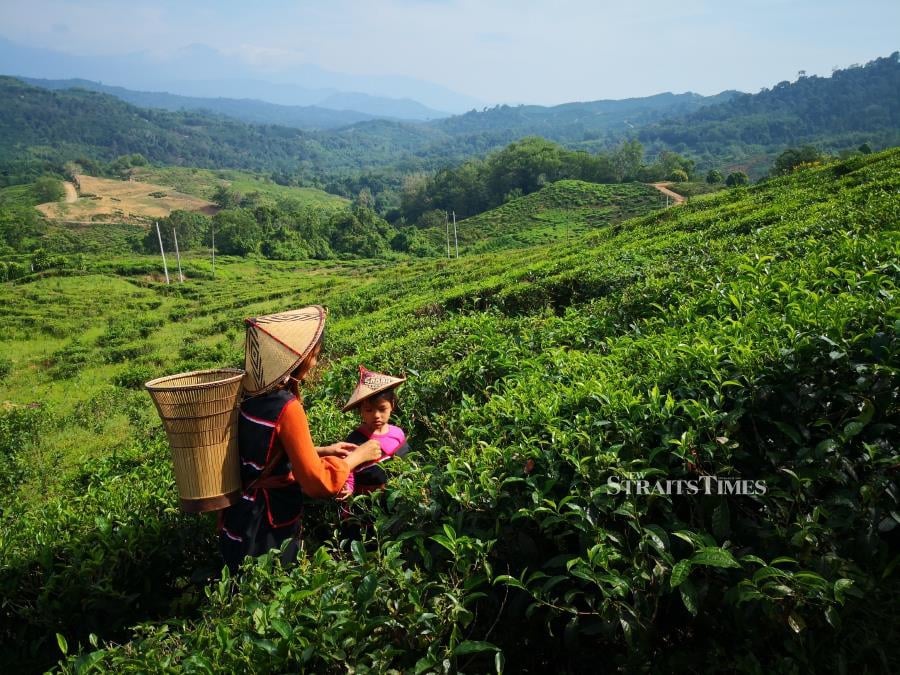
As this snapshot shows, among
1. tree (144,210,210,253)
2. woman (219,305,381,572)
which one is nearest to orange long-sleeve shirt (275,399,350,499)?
woman (219,305,381,572)

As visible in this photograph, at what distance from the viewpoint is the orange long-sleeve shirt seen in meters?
2.78

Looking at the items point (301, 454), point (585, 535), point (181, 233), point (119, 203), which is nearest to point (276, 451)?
point (301, 454)

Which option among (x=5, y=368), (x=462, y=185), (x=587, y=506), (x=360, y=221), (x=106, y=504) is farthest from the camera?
(x=462, y=185)

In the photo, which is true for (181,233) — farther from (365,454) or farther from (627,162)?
(365,454)

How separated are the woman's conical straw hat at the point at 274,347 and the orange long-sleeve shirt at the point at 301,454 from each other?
178mm

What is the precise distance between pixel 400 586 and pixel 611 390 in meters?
1.48

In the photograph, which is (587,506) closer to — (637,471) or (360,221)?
(637,471)

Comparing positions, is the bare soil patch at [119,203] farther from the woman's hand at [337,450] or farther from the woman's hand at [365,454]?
the woman's hand at [365,454]

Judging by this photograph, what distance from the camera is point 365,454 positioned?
3.10 metres

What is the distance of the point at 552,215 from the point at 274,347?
71040 mm

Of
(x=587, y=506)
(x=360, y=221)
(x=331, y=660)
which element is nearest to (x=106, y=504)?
(x=331, y=660)

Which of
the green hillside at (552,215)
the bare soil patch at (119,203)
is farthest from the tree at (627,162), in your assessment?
the bare soil patch at (119,203)

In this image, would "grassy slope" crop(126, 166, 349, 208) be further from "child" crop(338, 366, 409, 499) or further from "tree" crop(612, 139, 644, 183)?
"child" crop(338, 366, 409, 499)

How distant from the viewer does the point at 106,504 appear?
13.3 ft
